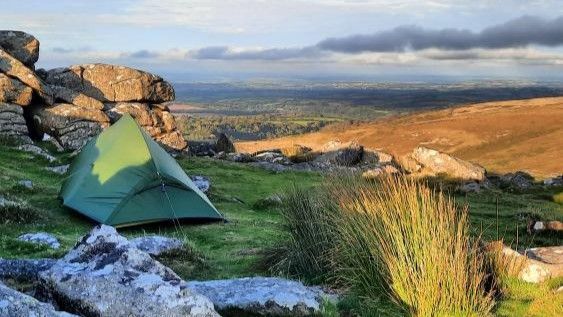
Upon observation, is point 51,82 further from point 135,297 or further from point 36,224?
point 135,297

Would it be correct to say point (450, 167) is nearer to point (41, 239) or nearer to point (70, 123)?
point (70, 123)

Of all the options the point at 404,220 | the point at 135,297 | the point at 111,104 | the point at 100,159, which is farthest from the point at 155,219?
the point at 111,104

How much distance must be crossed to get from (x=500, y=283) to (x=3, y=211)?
13.7 metres

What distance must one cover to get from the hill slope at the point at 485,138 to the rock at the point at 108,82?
45744 millimetres

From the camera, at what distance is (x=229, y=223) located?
22.3 m

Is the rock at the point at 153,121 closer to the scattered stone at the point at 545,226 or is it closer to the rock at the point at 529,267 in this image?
the scattered stone at the point at 545,226

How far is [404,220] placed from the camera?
35.4 ft

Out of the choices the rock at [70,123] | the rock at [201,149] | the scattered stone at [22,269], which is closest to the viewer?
the scattered stone at [22,269]

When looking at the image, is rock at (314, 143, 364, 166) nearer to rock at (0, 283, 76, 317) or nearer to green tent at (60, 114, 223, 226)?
green tent at (60, 114, 223, 226)

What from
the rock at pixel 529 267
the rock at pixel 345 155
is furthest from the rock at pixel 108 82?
the rock at pixel 529 267

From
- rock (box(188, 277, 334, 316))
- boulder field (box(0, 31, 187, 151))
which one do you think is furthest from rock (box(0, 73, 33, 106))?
rock (box(188, 277, 334, 316))

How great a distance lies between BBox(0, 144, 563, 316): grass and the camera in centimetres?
1377

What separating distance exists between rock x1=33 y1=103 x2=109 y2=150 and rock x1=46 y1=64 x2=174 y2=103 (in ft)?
16.6

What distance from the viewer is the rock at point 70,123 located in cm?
3922
